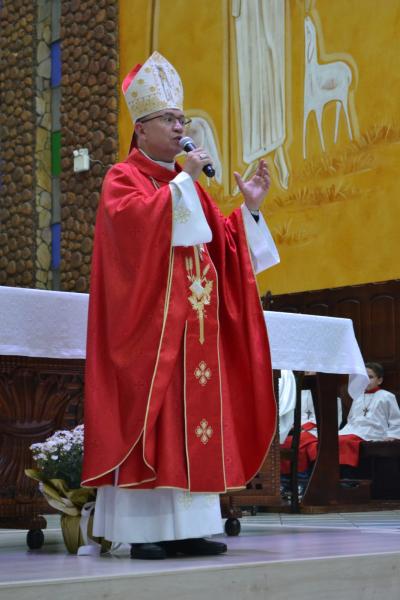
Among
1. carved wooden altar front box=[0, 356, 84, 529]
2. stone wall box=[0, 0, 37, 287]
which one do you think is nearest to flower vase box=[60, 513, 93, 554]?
carved wooden altar front box=[0, 356, 84, 529]

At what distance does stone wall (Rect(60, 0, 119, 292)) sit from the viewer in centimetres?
1150

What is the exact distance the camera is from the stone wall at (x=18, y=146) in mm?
12164

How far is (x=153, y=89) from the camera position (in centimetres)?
373

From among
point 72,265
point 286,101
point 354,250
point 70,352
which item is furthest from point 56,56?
point 70,352

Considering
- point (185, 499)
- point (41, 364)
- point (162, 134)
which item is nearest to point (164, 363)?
point (185, 499)

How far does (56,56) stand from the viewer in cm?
1250

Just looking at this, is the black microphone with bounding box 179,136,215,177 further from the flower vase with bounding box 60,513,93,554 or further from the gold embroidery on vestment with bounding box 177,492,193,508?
the flower vase with bounding box 60,513,93,554

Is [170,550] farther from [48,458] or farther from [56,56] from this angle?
[56,56]

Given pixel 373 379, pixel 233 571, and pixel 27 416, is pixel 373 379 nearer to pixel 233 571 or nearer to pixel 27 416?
pixel 27 416

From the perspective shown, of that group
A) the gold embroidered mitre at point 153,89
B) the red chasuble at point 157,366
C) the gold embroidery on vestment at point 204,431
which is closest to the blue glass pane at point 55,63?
the gold embroidered mitre at point 153,89

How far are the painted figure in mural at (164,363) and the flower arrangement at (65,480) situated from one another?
0.96ft

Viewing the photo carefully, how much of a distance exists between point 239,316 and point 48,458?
0.87 m

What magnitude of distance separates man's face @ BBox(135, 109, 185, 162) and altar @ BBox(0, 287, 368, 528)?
2.33ft

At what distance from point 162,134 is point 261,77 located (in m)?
6.45
